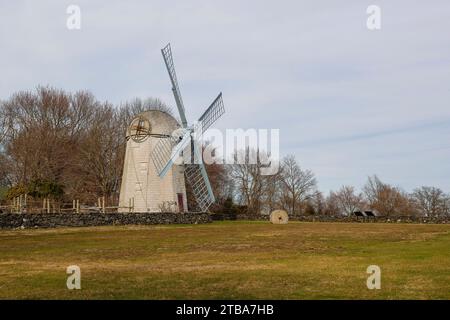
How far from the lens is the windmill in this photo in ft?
159

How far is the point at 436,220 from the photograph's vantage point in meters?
52.1

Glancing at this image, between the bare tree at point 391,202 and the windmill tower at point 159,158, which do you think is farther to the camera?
the bare tree at point 391,202

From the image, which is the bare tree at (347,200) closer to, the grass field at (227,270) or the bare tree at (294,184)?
the bare tree at (294,184)

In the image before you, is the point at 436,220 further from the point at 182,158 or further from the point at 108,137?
the point at 108,137

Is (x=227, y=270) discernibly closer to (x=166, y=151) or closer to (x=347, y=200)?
(x=166, y=151)

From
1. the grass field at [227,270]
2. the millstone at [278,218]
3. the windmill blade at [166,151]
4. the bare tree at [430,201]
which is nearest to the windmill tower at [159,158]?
the windmill blade at [166,151]

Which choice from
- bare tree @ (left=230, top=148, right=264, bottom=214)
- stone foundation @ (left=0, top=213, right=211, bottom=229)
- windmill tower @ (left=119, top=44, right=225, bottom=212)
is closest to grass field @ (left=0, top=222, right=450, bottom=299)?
stone foundation @ (left=0, top=213, right=211, bottom=229)

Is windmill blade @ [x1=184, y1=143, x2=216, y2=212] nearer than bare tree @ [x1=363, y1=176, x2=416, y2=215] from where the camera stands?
Yes

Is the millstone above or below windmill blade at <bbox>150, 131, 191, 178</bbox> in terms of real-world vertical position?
below

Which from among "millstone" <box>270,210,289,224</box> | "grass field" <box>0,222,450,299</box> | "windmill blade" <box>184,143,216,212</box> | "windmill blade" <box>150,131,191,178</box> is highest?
"windmill blade" <box>150,131,191,178</box>

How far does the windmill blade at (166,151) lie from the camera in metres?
48.2

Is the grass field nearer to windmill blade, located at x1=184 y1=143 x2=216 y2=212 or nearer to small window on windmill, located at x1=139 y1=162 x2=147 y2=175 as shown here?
small window on windmill, located at x1=139 y1=162 x2=147 y2=175

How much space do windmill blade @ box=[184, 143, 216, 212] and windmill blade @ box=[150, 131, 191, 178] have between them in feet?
5.84
